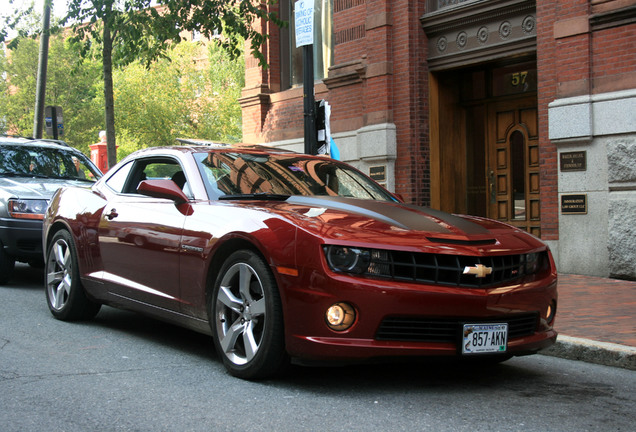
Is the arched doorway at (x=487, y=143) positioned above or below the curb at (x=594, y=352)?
above

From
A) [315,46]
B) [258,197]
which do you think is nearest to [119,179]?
[258,197]

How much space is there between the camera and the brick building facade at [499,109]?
10352 millimetres

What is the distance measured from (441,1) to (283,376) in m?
10.0

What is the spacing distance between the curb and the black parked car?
→ 6.38 meters

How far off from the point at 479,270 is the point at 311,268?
3.21 feet

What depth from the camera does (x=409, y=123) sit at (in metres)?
13.5

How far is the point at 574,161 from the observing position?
425 inches

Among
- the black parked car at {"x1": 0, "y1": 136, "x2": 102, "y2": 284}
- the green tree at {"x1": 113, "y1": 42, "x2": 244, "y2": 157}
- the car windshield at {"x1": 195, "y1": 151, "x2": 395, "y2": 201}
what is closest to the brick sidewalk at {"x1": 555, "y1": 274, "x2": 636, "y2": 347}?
the car windshield at {"x1": 195, "y1": 151, "x2": 395, "y2": 201}

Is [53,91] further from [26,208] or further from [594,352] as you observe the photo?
[594,352]

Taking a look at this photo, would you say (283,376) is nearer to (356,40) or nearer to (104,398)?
(104,398)

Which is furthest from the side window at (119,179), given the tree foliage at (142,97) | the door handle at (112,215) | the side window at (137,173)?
the tree foliage at (142,97)

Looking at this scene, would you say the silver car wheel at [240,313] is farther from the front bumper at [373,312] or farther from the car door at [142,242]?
the car door at [142,242]

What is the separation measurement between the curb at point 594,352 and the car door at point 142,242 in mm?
2958

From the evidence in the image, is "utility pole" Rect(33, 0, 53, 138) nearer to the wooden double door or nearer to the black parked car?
the black parked car
